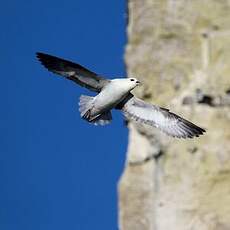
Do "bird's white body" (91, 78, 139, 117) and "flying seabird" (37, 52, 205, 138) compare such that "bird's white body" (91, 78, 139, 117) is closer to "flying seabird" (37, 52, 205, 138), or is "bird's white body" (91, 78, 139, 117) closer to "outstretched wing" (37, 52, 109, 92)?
"flying seabird" (37, 52, 205, 138)

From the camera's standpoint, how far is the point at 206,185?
44.8 ft

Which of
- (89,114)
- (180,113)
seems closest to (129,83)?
(89,114)

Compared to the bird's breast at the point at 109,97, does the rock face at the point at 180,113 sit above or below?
above

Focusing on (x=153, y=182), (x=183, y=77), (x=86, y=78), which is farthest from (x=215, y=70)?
(x=86, y=78)

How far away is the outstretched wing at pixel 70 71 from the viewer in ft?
30.5

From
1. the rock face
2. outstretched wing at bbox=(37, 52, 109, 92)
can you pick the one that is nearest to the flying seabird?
outstretched wing at bbox=(37, 52, 109, 92)

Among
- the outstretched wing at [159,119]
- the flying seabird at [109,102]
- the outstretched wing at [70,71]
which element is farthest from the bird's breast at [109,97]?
the outstretched wing at [159,119]

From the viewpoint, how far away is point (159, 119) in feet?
31.3

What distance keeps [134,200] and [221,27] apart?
184cm

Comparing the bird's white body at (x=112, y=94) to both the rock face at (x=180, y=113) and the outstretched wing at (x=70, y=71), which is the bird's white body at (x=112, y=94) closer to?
the outstretched wing at (x=70, y=71)

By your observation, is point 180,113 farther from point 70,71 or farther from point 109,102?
point 109,102

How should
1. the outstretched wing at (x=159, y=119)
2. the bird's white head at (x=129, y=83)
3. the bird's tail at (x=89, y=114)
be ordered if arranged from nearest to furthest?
the bird's white head at (x=129, y=83) → the bird's tail at (x=89, y=114) → the outstretched wing at (x=159, y=119)

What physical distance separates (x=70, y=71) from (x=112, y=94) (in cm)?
41

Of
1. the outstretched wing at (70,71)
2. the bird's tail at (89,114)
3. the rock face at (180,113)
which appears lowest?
the bird's tail at (89,114)
